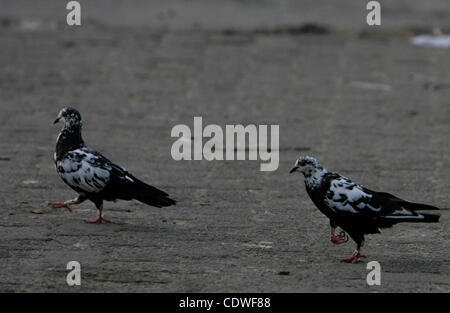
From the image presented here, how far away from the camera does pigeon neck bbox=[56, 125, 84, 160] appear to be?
6.79 meters

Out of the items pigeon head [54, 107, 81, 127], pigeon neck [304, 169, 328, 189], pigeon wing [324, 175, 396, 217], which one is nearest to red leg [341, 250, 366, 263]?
pigeon wing [324, 175, 396, 217]

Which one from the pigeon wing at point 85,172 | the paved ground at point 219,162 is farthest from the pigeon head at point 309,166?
the pigeon wing at point 85,172

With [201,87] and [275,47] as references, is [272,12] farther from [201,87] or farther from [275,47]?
[201,87]

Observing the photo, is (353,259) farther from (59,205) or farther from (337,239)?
(59,205)

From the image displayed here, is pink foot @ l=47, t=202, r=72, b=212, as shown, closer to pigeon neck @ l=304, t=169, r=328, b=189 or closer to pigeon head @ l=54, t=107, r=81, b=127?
pigeon head @ l=54, t=107, r=81, b=127

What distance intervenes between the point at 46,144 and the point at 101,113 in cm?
124

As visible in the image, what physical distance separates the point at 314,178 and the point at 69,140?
5.84 feet

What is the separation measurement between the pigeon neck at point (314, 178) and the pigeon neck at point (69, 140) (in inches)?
66.0

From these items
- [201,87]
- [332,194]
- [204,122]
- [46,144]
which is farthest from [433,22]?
[332,194]

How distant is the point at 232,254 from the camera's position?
6051 mm

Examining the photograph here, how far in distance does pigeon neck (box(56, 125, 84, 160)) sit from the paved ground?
450 mm

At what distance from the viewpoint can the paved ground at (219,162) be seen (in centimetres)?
579

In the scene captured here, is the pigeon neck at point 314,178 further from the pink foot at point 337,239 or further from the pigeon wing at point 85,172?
the pigeon wing at point 85,172

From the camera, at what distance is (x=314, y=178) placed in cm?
610
